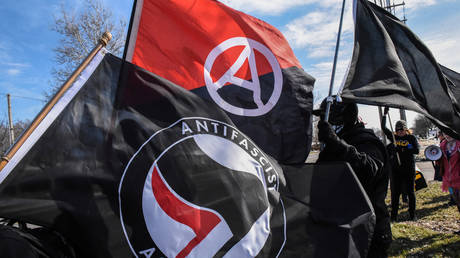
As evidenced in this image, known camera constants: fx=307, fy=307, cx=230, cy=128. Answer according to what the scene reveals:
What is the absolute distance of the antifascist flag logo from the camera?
1.75 meters

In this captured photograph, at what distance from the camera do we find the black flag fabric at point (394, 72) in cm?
274

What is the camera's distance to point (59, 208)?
5.03 feet

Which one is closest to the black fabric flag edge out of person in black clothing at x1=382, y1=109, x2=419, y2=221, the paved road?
person in black clothing at x1=382, y1=109, x2=419, y2=221

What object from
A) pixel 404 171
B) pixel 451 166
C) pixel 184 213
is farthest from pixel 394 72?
pixel 451 166

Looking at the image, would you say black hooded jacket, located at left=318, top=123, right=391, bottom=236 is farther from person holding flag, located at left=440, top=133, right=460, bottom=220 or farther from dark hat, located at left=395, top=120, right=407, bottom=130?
dark hat, located at left=395, top=120, right=407, bottom=130

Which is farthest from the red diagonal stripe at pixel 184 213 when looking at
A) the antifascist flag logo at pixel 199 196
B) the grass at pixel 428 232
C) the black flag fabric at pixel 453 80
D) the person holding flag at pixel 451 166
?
the person holding flag at pixel 451 166

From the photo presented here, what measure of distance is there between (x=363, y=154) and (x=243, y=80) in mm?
1181

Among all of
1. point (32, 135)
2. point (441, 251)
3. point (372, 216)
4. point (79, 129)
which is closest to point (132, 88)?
point (79, 129)

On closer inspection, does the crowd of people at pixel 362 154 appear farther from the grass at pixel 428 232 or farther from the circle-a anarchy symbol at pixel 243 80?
the grass at pixel 428 232

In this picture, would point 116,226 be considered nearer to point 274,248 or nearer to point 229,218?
point 229,218

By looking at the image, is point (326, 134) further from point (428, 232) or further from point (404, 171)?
point (404, 171)

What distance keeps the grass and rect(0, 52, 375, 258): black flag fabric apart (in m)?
3.07

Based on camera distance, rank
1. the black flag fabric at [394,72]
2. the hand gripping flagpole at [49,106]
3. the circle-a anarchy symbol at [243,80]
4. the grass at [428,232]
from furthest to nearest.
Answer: the grass at [428,232]
the black flag fabric at [394,72]
the circle-a anarchy symbol at [243,80]
the hand gripping flagpole at [49,106]

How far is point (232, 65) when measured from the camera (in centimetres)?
263
